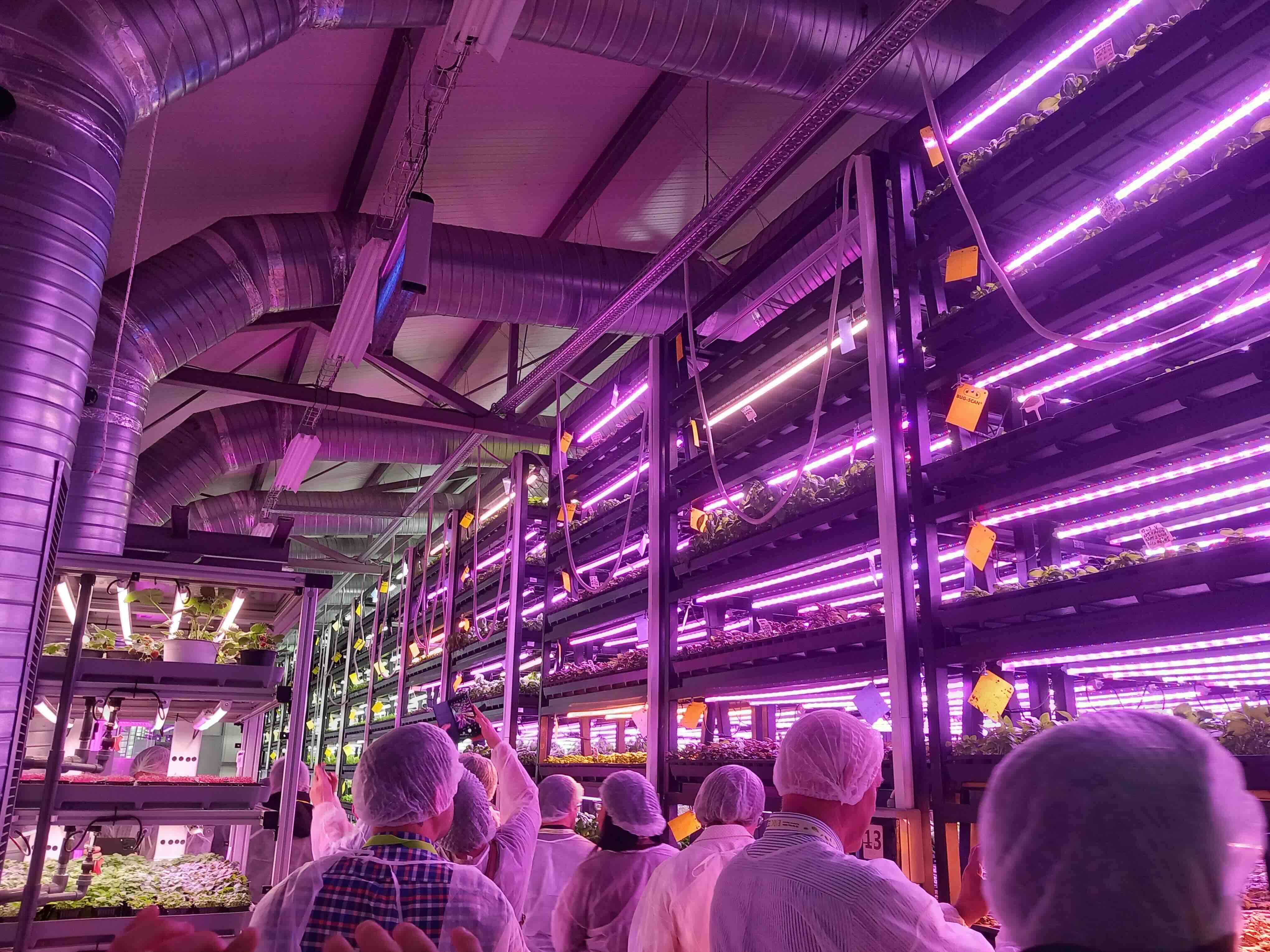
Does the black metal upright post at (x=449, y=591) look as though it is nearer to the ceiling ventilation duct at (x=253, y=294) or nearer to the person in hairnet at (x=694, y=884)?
the ceiling ventilation duct at (x=253, y=294)

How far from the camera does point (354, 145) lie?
24.6 feet

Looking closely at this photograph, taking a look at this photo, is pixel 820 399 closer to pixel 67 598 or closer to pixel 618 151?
pixel 618 151

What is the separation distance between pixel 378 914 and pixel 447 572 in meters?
11.3

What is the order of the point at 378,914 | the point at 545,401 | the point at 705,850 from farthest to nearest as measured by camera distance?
the point at 545,401 → the point at 705,850 → the point at 378,914

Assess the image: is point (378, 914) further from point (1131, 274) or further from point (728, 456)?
point (728, 456)

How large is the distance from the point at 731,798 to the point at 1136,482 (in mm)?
2069

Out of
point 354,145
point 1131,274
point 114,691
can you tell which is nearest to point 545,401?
point 354,145

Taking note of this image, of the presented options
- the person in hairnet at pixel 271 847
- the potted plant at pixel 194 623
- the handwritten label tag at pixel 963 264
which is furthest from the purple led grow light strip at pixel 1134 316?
the person in hairnet at pixel 271 847

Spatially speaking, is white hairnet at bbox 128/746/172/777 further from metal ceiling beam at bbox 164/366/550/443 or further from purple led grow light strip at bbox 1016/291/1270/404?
purple led grow light strip at bbox 1016/291/1270/404

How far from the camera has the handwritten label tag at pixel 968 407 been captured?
4199 millimetres

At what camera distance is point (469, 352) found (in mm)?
11578

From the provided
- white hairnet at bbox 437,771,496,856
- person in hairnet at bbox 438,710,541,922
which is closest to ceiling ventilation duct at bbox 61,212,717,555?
person in hairnet at bbox 438,710,541,922

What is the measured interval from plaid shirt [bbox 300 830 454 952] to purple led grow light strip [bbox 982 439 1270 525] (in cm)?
303

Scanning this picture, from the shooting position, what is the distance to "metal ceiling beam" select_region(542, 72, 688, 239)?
691 centimetres
